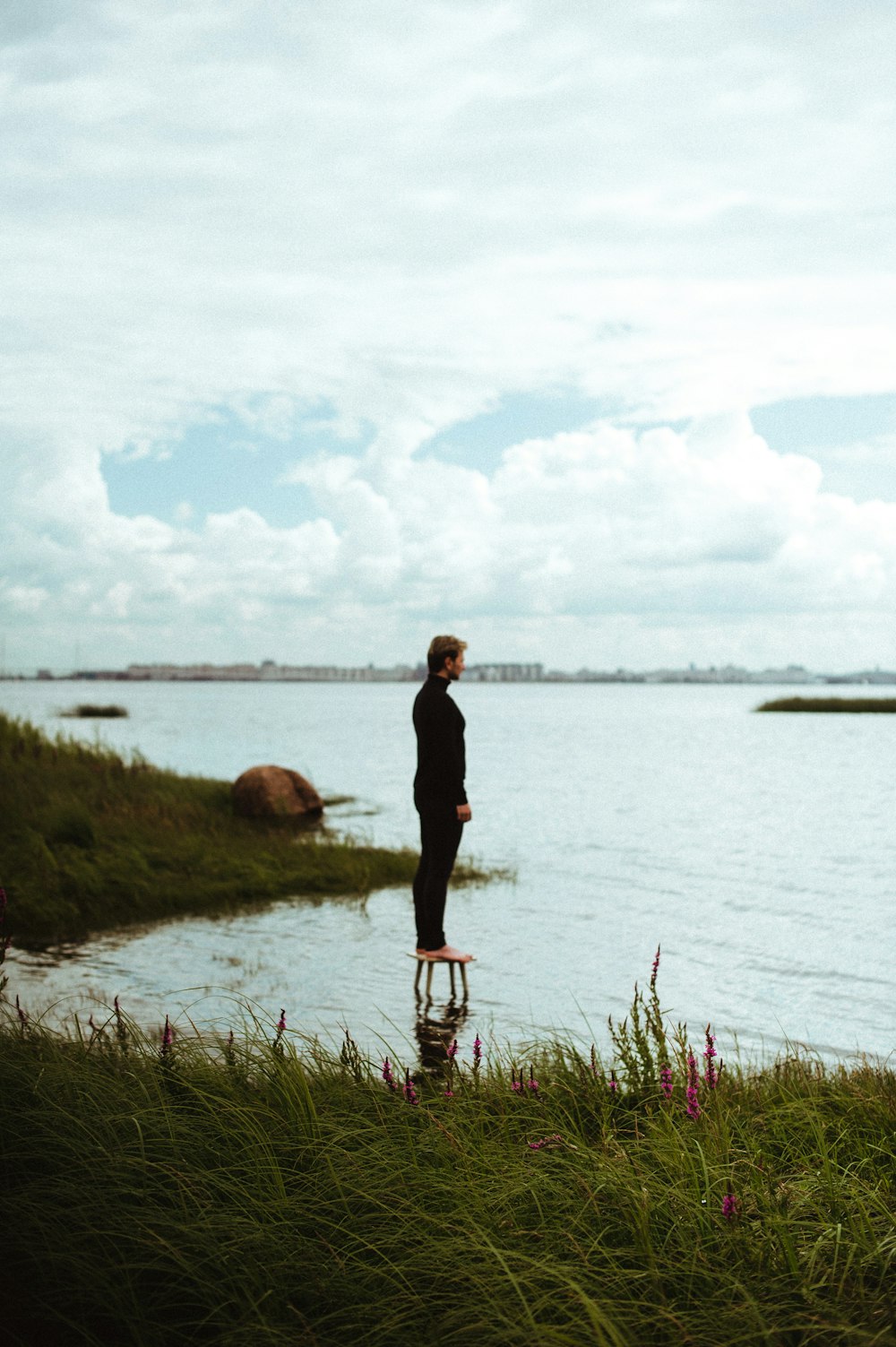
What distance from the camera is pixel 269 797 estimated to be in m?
20.1

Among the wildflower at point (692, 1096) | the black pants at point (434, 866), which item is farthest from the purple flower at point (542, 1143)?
the black pants at point (434, 866)

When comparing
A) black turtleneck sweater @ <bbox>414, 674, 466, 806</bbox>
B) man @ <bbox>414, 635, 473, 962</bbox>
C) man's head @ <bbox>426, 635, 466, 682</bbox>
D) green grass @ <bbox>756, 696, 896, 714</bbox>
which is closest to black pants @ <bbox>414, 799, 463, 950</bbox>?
man @ <bbox>414, 635, 473, 962</bbox>

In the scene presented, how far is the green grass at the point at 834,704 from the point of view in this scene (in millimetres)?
97875

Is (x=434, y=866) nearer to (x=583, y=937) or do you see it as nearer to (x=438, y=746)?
(x=438, y=746)

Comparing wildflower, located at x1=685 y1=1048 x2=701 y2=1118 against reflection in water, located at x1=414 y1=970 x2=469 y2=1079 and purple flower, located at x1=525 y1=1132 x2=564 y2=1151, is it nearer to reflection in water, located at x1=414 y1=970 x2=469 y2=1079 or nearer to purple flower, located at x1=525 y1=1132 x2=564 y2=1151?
purple flower, located at x1=525 y1=1132 x2=564 y2=1151

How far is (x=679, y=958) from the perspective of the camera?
13.0m

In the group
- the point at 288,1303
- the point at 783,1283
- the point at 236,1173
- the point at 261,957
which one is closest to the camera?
the point at 288,1303

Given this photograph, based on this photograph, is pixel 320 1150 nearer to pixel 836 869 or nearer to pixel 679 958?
pixel 679 958

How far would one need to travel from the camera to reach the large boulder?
65.4 ft

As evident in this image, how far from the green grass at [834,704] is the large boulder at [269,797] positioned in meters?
82.0

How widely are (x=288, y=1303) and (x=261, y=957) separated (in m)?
8.52

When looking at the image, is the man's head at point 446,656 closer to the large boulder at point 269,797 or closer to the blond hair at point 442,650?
the blond hair at point 442,650

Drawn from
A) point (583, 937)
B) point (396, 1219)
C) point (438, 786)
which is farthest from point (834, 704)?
point (396, 1219)

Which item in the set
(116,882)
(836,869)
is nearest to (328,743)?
(836,869)
